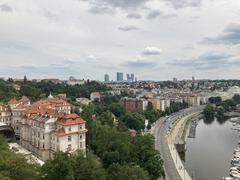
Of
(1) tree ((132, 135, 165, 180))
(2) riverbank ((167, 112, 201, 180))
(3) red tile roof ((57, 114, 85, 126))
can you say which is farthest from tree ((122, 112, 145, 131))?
(3) red tile roof ((57, 114, 85, 126))

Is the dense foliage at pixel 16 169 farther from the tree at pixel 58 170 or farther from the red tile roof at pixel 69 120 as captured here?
the red tile roof at pixel 69 120

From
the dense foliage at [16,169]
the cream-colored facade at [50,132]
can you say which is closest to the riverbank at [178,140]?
the cream-colored facade at [50,132]

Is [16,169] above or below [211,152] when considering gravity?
above

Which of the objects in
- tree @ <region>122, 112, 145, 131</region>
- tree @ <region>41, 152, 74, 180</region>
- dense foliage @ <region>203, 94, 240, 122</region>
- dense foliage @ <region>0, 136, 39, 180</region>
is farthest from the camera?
dense foliage @ <region>203, 94, 240, 122</region>

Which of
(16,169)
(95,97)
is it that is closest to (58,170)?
(16,169)

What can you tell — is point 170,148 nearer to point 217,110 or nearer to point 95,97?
point 95,97

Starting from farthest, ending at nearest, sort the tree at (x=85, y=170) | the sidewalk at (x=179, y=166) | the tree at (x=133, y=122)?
the tree at (x=133, y=122) < the sidewalk at (x=179, y=166) < the tree at (x=85, y=170)

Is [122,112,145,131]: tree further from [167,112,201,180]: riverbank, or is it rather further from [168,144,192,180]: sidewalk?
[168,144,192,180]: sidewalk

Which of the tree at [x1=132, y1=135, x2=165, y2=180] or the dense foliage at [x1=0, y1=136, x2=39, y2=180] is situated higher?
the dense foliage at [x1=0, y1=136, x2=39, y2=180]

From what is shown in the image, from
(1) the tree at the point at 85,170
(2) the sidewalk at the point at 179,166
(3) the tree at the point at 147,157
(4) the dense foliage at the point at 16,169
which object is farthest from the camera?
(2) the sidewalk at the point at 179,166
